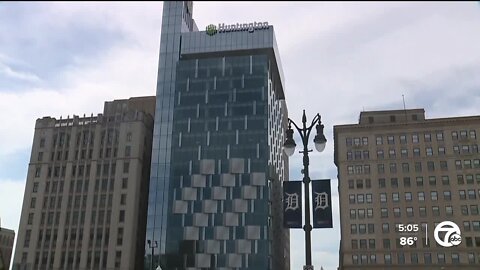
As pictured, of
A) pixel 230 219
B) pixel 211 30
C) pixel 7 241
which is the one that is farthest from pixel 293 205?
pixel 7 241

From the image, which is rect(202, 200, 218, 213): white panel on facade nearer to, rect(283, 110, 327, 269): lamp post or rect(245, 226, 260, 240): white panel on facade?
rect(245, 226, 260, 240): white panel on facade

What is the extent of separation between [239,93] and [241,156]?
14057 mm

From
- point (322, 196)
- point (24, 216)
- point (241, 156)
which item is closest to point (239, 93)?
point (241, 156)

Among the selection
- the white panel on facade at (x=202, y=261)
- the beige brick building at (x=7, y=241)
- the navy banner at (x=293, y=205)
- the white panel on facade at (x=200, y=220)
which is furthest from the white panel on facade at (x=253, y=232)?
the beige brick building at (x=7, y=241)

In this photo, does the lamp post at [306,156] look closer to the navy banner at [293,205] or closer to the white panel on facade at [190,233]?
the navy banner at [293,205]

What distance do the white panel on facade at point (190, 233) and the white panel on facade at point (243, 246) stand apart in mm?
8038

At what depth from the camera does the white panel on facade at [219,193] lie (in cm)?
10231

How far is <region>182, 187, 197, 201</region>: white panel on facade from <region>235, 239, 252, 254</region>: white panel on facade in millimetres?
12650

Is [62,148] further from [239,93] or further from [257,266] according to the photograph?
[257,266]

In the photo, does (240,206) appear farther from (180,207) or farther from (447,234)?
(447,234)

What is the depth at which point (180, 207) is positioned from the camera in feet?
338

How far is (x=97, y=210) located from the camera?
107375 mm

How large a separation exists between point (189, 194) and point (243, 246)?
597 inches

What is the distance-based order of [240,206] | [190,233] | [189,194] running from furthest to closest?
[189,194], [240,206], [190,233]
